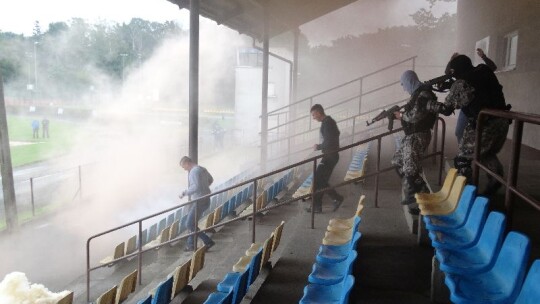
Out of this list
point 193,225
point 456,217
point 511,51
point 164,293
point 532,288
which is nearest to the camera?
point 532,288

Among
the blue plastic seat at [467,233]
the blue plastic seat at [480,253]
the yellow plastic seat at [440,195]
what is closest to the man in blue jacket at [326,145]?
the yellow plastic seat at [440,195]

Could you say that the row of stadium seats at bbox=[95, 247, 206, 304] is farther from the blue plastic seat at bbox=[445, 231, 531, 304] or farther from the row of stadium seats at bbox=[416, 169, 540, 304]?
the blue plastic seat at bbox=[445, 231, 531, 304]

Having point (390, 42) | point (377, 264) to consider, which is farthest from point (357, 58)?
point (377, 264)

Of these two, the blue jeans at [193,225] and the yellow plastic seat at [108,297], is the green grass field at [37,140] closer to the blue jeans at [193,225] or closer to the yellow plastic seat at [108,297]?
the blue jeans at [193,225]

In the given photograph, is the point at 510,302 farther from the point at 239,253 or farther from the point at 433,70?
the point at 433,70

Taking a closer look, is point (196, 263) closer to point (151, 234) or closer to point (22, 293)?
point (22, 293)

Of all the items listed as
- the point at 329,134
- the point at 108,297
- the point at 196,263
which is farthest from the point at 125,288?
the point at 329,134

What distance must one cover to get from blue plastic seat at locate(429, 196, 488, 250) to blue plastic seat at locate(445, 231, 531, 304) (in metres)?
0.36

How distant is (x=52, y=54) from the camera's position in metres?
33.0

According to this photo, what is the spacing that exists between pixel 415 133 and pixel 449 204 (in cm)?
Result: 83

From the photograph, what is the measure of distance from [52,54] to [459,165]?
34.6 m

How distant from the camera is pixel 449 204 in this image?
374 centimetres

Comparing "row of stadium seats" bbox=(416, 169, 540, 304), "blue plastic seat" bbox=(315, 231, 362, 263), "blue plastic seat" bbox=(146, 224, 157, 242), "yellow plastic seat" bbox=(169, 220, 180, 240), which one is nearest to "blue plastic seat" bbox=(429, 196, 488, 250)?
"row of stadium seats" bbox=(416, 169, 540, 304)

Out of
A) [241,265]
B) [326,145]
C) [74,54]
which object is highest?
[74,54]
